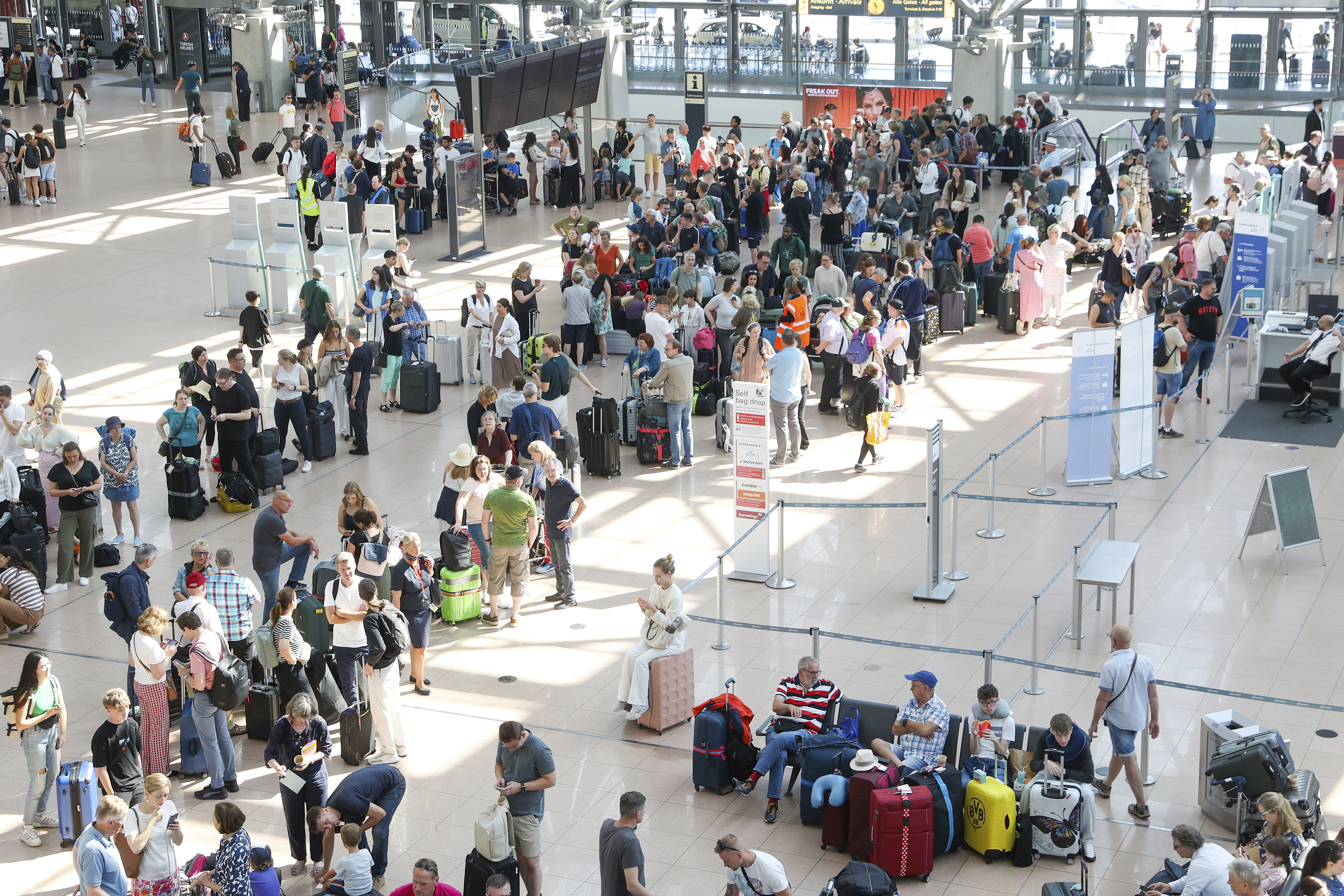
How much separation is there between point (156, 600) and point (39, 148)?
1915 centimetres

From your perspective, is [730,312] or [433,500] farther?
[730,312]

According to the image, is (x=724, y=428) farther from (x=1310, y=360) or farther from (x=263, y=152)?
(x=263, y=152)

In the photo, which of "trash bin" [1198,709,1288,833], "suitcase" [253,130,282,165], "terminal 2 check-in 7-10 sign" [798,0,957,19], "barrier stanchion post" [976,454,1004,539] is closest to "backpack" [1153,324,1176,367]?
"barrier stanchion post" [976,454,1004,539]

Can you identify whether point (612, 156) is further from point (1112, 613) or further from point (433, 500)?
point (1112, 613)

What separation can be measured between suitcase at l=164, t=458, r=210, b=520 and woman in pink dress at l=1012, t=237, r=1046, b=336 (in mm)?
10422

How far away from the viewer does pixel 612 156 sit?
2930 cm

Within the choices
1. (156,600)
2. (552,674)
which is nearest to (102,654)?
(156,600)

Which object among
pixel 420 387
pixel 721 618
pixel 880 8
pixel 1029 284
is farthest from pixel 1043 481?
pixel 880 8

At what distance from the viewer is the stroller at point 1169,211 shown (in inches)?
969

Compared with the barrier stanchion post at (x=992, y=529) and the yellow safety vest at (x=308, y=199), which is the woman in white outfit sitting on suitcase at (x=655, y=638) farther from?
the yellow safety vest at (x=308, y=199)

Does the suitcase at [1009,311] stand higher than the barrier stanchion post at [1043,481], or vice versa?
the suitcase at [1009,311]

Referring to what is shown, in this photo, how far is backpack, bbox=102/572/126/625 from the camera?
1090 centimetres

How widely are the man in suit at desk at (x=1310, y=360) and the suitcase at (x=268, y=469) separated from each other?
10729mm

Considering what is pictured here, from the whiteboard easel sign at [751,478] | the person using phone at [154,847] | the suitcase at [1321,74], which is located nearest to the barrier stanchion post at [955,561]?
the whiteboard easel sign at [751,478]
